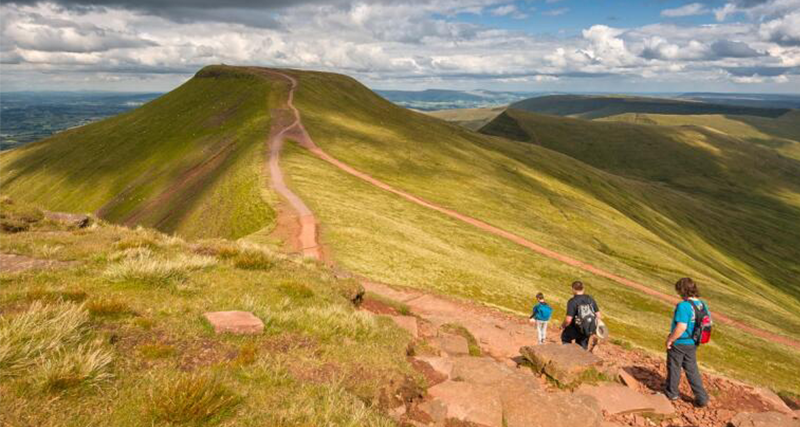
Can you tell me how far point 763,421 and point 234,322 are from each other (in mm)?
13732

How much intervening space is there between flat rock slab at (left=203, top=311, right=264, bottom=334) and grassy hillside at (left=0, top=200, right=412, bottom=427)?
192mm

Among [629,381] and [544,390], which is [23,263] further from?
[629,381]

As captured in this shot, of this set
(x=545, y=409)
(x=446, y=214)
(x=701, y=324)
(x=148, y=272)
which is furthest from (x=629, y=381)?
(x=446, y=214)

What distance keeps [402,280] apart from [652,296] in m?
28.9

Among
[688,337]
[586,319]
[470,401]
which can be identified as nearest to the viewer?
[470,401]

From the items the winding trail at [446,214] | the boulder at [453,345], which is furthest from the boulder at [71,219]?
the boulder at [453,345]

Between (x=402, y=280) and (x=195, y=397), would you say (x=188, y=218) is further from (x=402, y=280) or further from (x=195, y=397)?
(x=195, y=397)

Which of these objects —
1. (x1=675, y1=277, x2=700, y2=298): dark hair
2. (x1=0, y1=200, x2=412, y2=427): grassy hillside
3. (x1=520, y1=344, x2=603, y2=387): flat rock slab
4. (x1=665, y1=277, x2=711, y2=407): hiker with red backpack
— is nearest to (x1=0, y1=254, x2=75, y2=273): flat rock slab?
(x1=0, y1=200, x2=412, y2=427): grassy hillside

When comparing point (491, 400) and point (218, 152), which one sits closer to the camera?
point (491, 400)

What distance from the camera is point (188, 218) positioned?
147 feet

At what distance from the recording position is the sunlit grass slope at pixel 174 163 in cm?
4419

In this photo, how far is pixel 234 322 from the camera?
10.1 m

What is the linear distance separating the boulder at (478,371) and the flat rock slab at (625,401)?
2632 mm

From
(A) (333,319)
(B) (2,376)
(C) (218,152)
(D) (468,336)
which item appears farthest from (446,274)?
(C) (218,152)
